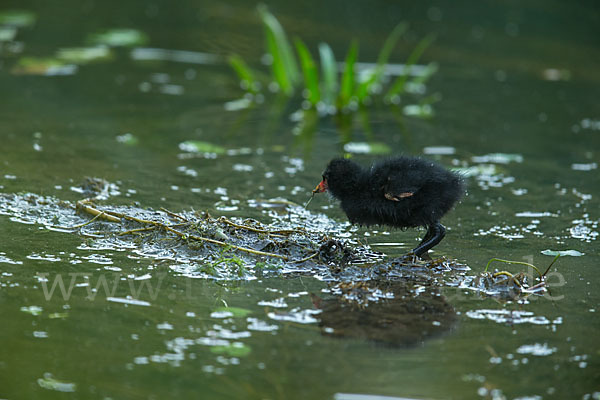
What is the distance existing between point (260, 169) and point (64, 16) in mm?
6707

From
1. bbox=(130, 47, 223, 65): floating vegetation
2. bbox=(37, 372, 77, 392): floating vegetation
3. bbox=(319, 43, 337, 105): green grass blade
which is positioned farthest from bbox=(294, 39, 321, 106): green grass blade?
bbox=(37, 372, 77, 392): floating vegetation

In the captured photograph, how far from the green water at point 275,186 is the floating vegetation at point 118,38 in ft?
0.61

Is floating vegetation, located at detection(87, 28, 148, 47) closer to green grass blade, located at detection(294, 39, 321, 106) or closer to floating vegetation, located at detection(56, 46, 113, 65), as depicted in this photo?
floating vegetation, located at detection(56, 46, 113, 65)

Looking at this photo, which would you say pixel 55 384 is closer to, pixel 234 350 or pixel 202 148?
pixel 234 350

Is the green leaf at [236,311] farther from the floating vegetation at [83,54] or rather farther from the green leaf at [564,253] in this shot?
the floating vegetation at [83,54]

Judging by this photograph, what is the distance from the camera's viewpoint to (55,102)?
8547 millimetres

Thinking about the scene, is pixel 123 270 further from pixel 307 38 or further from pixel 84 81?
pixel 307 38

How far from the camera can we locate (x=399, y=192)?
4961mm

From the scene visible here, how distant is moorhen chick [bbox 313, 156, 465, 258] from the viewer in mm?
5008

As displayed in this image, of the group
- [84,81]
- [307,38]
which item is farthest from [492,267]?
[307,38]

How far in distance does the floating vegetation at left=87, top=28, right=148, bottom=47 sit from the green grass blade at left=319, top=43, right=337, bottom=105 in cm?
341

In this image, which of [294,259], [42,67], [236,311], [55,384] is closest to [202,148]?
[294,259]

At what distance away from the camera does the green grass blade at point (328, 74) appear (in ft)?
29.6

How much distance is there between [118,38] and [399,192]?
7.27 metres
